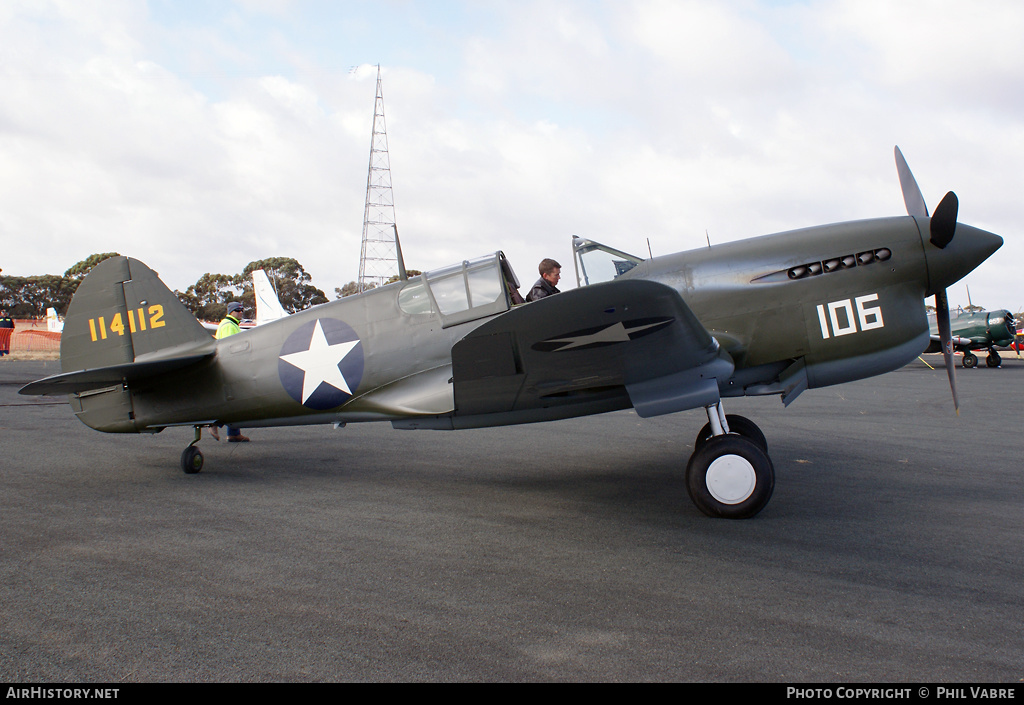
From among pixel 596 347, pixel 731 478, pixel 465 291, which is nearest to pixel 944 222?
pixel 731 478

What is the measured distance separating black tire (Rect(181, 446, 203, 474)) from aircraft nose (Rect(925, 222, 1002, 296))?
21.3 ft

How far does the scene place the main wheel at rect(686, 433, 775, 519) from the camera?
13.1ft

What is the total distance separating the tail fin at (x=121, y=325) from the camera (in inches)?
231

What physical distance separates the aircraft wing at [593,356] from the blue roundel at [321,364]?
3.46 ft

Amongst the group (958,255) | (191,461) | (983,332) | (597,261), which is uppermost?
(597,261)

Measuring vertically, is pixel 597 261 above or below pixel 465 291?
above

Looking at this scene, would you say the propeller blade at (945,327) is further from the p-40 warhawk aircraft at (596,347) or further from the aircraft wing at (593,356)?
the aircraft wing at (593,356)

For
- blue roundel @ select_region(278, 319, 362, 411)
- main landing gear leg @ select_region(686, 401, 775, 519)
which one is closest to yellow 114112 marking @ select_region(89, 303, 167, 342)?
blue roundel @ select_region(278, 319, 362, 411)

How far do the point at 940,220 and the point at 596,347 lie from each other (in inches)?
113

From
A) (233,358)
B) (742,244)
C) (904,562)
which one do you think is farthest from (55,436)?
(904,562)

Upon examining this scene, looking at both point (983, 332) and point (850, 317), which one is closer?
point (850, 317)

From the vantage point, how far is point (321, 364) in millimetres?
5176

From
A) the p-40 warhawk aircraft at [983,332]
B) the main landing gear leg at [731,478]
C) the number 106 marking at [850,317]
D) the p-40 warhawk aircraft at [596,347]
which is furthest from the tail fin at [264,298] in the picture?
the p-40 warhawk aircraft at [983,332]

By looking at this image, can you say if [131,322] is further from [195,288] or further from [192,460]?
[195,288]
